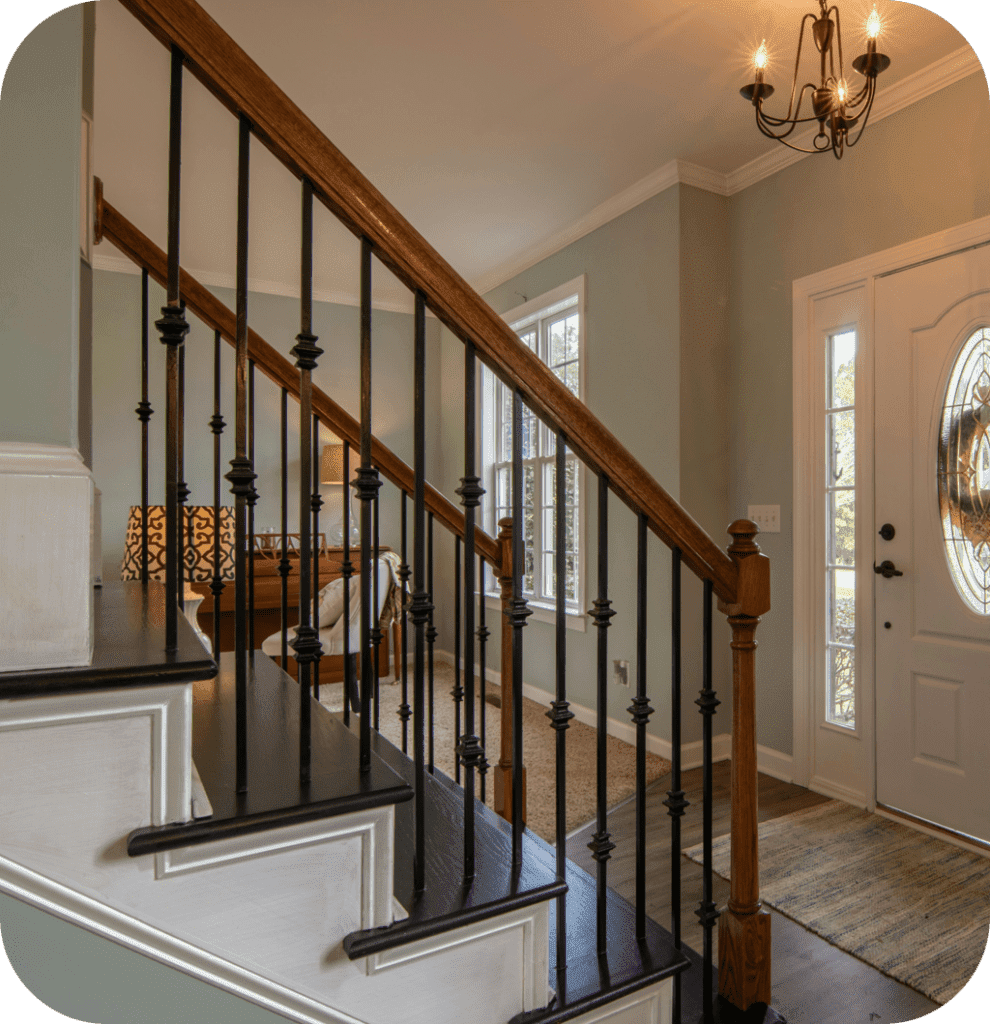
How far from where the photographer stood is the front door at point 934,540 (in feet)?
8.15

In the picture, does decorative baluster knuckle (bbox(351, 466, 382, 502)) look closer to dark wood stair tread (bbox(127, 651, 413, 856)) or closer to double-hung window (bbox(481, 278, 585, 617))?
dark wood stair tread (bbox(127, 651, 413, 856))

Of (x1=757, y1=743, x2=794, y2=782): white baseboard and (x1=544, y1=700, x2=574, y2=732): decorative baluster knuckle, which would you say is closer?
(x1=544, y1=700, x2=574, y2=732): decorative baluster knuckle

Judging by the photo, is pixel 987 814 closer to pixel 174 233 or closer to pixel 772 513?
pixel 772 513

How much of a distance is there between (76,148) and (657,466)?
2983 millimetres

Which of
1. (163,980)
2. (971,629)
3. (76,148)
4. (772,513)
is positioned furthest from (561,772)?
(772,513)

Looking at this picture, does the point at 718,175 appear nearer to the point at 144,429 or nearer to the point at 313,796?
the point at 144,429

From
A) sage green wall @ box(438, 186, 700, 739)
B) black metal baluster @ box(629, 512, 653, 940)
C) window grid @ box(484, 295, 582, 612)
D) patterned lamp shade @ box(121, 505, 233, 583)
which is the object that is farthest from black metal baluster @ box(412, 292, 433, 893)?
window grid @ box(484, 295, 582, 612)

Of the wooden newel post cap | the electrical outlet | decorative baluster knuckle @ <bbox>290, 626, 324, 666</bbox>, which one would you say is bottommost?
decorative baluster knuckle @ <bbox>290, 626, 324, 666</bbox>

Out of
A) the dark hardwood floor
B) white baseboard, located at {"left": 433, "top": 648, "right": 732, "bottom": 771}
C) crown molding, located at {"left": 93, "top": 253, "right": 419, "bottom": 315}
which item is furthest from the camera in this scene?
crown molding, located at {"left": 93, "top": 253, "right": 419, "bottom": 315}

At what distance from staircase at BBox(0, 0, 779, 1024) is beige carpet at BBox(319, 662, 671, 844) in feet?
4.27

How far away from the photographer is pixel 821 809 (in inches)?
111

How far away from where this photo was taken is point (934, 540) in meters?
2.63

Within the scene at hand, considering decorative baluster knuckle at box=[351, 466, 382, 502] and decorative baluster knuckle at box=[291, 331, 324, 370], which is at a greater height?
decorative baluster knuckle at box=[291, 331, 324, 370]

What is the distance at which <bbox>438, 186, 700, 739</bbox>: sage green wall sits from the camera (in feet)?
11.2
